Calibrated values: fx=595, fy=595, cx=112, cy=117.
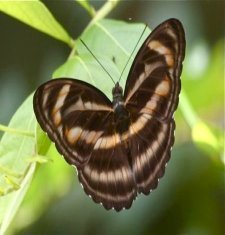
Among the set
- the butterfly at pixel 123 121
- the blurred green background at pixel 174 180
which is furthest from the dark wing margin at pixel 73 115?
the blurred green background at pixel 174 180

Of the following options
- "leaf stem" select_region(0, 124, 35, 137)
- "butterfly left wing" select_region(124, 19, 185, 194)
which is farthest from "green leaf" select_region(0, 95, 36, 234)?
"butterfly left wing" select_region(124, 19, 185, 194)

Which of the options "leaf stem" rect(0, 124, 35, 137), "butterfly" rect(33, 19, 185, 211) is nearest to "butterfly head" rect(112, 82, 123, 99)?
"butterfly" rect(33, 19, 185, 211)

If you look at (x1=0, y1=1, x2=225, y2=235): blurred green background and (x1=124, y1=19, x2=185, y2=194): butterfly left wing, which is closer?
(x1=124, y1=19, x2=185, y2=194): butterfly left wing

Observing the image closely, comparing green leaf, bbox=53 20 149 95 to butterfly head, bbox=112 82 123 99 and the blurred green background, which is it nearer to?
butterfly head, bbox=112 82 123 99

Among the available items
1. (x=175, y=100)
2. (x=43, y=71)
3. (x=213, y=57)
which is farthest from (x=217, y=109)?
(x=43, y=71)

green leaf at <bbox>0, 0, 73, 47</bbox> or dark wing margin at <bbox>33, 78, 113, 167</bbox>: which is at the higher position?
green leaf at <bbox>0, 0, 73, 47</bbox>

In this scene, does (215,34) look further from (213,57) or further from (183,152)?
(183,152)

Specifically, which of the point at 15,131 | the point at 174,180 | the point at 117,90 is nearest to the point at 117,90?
the point at 117,90
